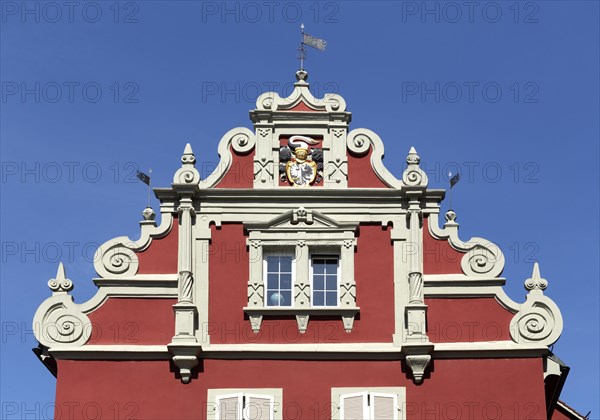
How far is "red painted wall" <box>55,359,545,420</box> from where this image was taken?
37.2 m

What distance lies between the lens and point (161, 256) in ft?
127

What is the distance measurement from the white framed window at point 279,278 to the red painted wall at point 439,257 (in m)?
3.40

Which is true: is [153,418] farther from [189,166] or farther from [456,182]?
[456,182]

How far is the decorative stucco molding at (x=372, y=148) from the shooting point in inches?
1553

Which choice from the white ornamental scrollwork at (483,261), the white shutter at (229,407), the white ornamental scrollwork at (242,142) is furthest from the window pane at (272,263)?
the white ornamental scrollwork at (483,261)

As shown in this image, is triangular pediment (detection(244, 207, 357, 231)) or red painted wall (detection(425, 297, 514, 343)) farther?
triangular pediment (detection(244, 207, 357, 231))

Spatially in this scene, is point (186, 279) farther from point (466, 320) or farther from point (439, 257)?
point (466, 320)

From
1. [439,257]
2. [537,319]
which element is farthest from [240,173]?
[537,319]

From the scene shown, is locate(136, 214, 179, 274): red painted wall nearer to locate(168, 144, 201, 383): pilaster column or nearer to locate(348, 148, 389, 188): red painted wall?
locate(168, 144, 201, 383): pilaster column

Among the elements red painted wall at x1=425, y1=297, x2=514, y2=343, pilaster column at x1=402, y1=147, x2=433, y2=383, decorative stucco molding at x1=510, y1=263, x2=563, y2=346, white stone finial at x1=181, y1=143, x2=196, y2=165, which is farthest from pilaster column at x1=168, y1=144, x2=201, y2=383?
decorative stucco molding at x1=510, y1=263, x2=563, y2=346

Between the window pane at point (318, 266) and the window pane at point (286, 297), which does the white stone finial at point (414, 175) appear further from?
the window pane at point (286, 297)

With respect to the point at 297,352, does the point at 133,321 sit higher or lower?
higher

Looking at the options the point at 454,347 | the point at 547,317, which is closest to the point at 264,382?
the point at 454,347

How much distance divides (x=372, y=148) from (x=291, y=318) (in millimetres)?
5113
